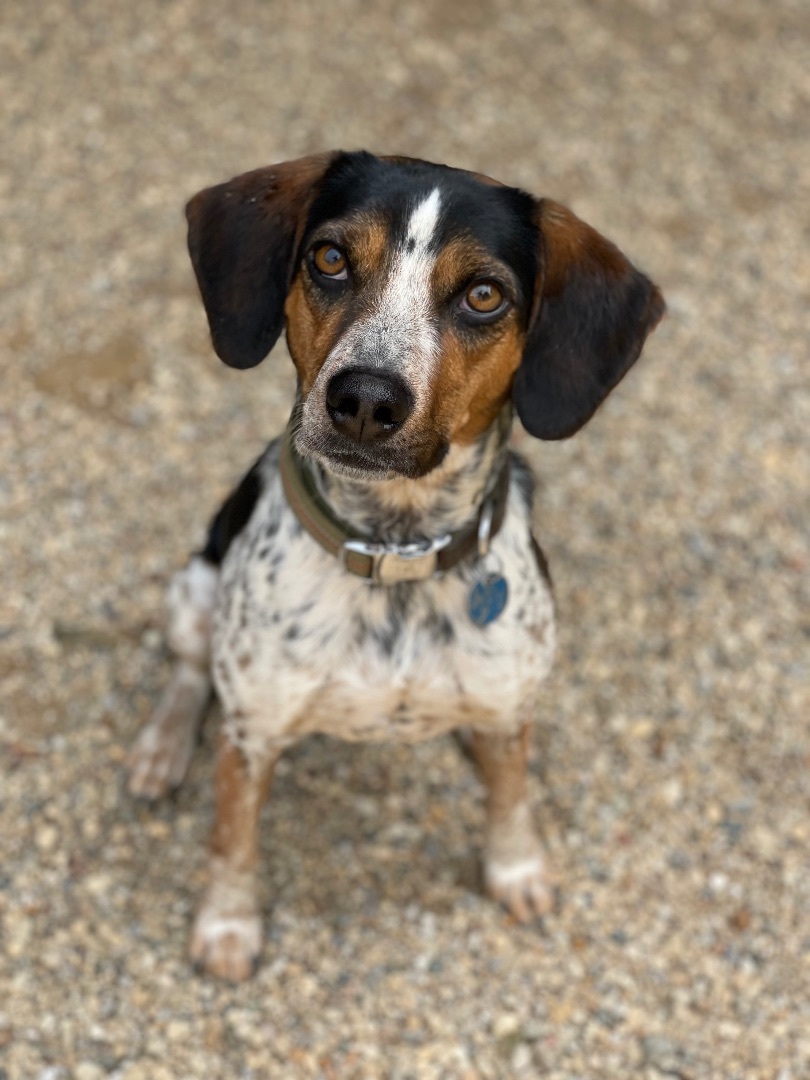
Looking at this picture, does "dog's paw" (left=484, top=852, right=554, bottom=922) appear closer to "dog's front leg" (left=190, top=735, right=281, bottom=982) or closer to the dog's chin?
"dog's front leg" (left=190, top=735, right=281, bottom=982)

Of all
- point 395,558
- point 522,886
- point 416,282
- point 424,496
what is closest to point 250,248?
point 416,282

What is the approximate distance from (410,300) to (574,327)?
449mm

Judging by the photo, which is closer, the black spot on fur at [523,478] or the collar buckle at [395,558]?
the collar buckle at [395,558]

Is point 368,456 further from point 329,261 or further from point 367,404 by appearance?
point 329,261

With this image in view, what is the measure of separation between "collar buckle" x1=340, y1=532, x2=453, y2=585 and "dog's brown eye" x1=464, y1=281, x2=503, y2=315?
0.65 metres

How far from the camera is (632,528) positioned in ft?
19.2

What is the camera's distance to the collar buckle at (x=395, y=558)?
11.7 feet

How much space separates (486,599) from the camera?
3744 mm

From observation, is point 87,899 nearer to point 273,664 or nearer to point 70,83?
point 273,664

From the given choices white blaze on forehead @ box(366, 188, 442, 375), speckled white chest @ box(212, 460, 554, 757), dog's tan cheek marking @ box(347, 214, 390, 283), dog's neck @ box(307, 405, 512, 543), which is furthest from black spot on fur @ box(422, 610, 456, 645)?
dog's tan cheek marking @ box(347, 214, 390, 283)

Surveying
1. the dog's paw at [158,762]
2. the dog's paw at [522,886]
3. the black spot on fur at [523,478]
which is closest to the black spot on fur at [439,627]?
the black spot on fur at [523,478]

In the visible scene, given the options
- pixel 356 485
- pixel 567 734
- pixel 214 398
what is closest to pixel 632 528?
pixel 567 734

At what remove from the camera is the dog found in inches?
129

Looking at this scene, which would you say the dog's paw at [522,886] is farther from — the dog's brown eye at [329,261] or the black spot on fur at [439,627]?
the dog's brown eye at [329,261]
